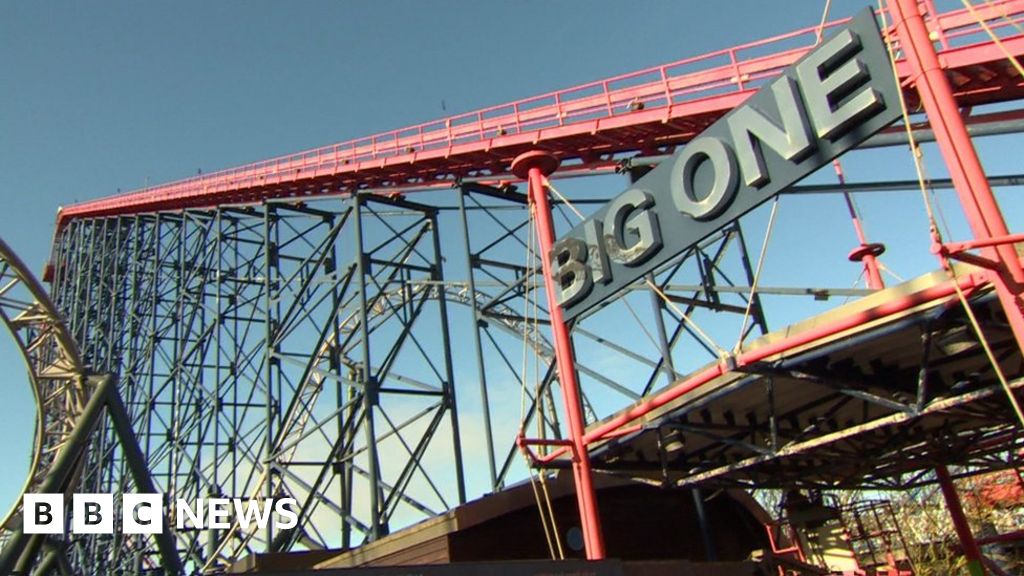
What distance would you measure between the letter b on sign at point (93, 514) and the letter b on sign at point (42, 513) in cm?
870

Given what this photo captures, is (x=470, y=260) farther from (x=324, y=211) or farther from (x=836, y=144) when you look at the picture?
(x=836, y=144)

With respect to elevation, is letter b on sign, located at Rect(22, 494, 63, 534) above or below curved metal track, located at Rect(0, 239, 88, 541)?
below

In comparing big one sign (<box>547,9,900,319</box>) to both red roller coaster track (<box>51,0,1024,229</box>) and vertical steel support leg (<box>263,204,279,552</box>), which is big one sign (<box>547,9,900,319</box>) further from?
vertical steel support leg (<box>263,204,279,552</box>)

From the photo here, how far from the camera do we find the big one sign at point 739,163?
888cm

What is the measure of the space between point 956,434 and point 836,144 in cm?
803

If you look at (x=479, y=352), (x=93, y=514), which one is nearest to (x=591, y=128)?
(x=479, y=352)

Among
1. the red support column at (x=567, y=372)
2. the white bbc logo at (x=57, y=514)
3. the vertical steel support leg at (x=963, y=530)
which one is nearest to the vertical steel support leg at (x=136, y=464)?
the white bbc logo at (x=57, y=514)

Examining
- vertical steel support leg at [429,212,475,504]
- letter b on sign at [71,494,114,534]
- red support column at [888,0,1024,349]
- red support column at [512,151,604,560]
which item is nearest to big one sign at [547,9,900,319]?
red support column at [512,151,604,560]

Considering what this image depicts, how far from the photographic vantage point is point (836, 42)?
913 cm

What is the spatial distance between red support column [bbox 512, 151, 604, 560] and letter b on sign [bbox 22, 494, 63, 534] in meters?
11.0

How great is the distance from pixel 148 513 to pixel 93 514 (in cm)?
1228

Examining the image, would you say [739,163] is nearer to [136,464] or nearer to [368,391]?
[368,391]

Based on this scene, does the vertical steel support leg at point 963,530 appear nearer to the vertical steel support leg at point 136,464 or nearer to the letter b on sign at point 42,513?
the vertical steel support leg at point 136,464

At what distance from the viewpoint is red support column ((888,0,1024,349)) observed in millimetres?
6480
